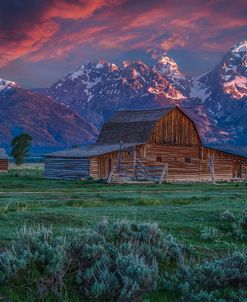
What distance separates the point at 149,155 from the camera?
210ft

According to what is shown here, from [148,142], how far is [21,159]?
150ft

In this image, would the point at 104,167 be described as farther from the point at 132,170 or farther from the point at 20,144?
the point at 20,144

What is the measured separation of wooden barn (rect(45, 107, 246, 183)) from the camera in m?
60.2

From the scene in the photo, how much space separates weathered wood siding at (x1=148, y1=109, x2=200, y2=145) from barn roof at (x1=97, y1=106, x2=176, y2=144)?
0.74 m

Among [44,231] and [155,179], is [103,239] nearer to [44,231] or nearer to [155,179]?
[44,231]

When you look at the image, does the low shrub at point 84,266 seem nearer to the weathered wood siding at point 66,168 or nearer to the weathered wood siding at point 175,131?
the weathered wood siding at point 66,168

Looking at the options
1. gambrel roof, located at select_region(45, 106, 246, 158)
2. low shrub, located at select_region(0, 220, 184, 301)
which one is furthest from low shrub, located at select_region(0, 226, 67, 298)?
gambrel roof, located at select_region(45, 106, 246, 158)

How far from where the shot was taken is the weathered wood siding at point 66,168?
60.3m

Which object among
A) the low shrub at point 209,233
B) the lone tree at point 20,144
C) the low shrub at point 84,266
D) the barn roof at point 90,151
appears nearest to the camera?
the low shrub at point 84,266

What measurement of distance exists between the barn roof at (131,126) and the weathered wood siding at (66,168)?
6855mm

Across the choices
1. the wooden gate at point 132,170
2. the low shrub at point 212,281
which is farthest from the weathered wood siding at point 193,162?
the low shrub at point 212,281

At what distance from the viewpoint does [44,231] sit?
479 inches

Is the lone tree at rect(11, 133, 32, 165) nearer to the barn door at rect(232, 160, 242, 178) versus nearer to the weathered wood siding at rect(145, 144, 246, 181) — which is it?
the weathered wood siding at rect(145, 144, 246, 181)

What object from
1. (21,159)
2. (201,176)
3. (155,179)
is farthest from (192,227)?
(21,159)
